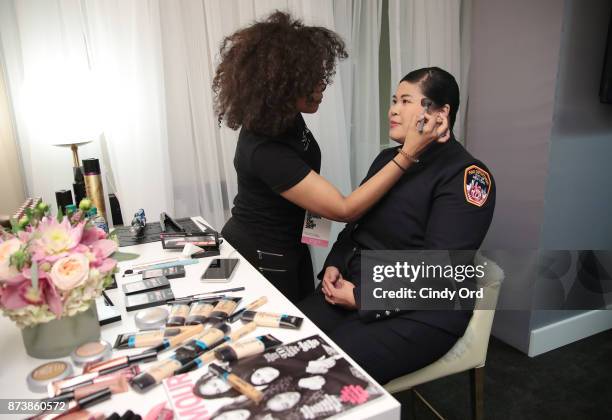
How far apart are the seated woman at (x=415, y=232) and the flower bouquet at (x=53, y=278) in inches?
26.3

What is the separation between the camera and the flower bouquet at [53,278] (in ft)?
2.45

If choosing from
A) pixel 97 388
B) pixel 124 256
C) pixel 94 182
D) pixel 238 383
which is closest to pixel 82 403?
pixel 97 388

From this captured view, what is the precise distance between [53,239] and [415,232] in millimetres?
941

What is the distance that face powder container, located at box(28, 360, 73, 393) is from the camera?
75 centimetres

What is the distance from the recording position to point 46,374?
2.53ft

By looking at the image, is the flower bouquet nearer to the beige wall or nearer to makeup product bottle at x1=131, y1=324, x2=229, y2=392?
makeup product bottle at x1=131, y1=324, x2=229, y2=392

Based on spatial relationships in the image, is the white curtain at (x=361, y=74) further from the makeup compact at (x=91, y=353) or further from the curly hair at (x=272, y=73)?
the makeup compact at (x=91, y=353)

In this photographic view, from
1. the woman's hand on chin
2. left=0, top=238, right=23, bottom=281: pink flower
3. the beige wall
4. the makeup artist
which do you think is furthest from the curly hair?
the beige wall

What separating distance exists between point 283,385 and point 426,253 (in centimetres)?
66

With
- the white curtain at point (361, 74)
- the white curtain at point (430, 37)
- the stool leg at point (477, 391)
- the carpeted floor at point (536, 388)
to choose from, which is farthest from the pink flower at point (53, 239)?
the white curtain at point (430, 37)

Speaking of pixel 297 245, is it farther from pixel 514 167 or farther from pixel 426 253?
pixel 514 167

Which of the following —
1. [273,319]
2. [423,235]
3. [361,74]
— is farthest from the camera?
[361,74]

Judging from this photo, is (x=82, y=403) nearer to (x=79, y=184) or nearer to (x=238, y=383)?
(x=238, y=383)

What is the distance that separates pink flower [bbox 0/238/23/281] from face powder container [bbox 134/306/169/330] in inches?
10.8
